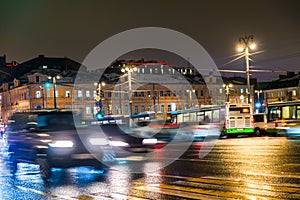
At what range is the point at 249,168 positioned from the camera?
13680 mm

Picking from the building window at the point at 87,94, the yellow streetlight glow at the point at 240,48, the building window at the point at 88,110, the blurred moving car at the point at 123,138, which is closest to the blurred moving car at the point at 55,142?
the blurred moving car at the point at 123,138

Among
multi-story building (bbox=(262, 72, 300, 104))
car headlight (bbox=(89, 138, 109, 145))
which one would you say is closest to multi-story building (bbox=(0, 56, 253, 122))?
multi-story building (bbox=(262, 72, 300, 104))

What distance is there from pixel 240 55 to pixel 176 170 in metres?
31.2

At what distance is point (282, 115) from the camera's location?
132ft

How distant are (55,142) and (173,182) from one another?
4295 mm

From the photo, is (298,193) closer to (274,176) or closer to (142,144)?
(274,176)

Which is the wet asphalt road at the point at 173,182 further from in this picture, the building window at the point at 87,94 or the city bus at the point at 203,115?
the building window at the point at 87,94

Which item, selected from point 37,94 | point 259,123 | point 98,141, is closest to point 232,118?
point 259,123

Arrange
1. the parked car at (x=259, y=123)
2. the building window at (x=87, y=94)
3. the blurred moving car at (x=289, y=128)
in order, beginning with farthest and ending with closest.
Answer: the building window at (x=87, y=94), the parked car at (x=259, y=123), the blurred moving car at (x=289, y=128)

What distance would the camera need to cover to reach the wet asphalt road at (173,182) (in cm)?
981

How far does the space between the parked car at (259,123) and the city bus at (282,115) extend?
70 cm

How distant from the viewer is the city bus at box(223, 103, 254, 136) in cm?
3894

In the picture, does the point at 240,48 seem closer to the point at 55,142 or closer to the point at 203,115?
the point at 203,115

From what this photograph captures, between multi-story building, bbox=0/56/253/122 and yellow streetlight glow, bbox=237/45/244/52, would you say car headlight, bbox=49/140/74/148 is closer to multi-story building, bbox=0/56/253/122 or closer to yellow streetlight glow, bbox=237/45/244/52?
yellow streetlight glow, bbox=237/45/244/52
